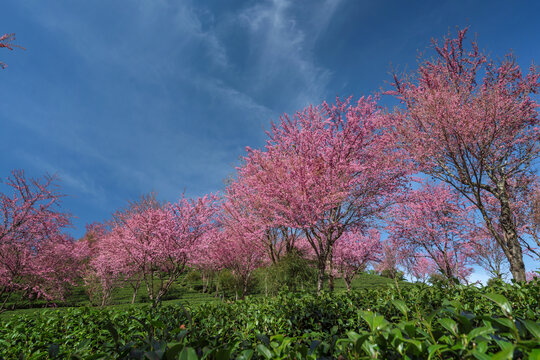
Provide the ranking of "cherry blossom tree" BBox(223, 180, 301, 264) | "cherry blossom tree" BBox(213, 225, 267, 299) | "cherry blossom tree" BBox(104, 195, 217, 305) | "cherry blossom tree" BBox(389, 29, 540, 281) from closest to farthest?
"cherry blossom tree" BBox(389, 29, 540, 281) → "cherry blossom tree" BBox(104, 195, 217, 305) → "cherry blossom tree" BBox(223, 180, 301, 264) → "cherry blossom tree" BBox(213, 225, 267, 299)

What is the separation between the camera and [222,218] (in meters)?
16.4

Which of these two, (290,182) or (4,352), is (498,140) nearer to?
(290,182)

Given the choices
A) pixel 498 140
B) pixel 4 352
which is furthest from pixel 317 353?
pixel 498 140

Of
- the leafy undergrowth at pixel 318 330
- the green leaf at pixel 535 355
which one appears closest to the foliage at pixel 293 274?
the leafy undergrowth at pixel 318 330

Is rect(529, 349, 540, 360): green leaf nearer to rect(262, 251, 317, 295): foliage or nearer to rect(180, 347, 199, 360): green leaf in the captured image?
rect(180, 347, 199, 360): green leaf

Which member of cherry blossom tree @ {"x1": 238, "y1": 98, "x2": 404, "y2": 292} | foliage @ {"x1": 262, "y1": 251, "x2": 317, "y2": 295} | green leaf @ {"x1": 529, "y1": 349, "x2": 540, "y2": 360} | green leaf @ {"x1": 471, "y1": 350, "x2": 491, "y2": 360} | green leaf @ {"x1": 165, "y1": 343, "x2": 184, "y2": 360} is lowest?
green leaf @ {"x1": 165, "y1": 343, "x2": 184, "y2": 360}

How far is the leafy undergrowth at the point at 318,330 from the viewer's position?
1.14m

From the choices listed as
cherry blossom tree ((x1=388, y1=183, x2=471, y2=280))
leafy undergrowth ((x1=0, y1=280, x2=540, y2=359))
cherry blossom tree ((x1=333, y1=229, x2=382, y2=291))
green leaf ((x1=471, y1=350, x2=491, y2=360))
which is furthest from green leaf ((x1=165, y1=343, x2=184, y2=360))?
cherry blossom tree ((x1=333, y1=229, x2=382, y2=291))

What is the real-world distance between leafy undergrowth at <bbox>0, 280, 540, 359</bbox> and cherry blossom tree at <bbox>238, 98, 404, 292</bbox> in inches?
227

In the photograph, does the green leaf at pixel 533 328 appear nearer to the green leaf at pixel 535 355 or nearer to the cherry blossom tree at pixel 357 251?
the green leaf at pixel 535 355

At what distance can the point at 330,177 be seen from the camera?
1035 centimetres

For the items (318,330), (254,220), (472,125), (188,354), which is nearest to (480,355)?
(188,354)

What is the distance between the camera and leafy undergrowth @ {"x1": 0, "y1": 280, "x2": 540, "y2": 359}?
1.14 m

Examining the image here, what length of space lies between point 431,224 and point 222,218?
515 inches
